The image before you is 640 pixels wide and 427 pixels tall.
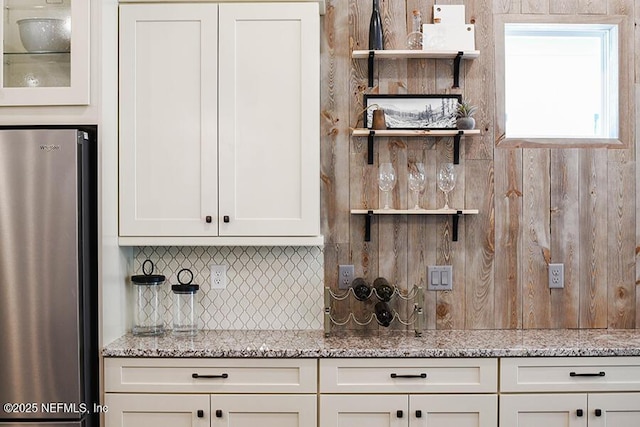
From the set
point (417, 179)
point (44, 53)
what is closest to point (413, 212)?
point (417, 179)

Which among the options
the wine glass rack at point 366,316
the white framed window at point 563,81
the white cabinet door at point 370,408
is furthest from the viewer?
the white framed window at point 563,81

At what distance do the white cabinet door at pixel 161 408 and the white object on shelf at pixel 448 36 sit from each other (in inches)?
73.4

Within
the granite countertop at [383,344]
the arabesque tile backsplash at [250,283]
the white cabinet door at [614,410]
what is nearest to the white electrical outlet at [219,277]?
the arabesque tile backsplash at [250,283]

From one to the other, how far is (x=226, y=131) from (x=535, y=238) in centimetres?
153

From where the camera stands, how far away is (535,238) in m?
3.00

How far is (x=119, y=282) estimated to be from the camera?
9.12 ft

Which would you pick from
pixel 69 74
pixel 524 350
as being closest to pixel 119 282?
pixel 69 74

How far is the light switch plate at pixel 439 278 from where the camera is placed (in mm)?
2984

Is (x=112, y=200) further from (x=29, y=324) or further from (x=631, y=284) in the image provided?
(x=631, y=284)

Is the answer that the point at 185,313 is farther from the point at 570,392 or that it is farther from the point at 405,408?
the point at 570,392

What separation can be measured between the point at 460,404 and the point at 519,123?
4.54 feet

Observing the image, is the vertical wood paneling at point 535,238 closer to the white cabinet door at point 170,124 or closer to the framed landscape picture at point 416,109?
the framed landscape picture at point 416,109

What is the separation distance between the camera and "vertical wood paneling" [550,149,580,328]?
300 cm

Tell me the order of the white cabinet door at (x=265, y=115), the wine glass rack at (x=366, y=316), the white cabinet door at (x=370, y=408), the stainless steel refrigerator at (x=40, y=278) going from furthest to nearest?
the wine glass rack at (x=366, y=316)
the white cabinet door at (x=265, y=115)
the white cabinet door at (x=370, y=408)
the stainless steel refrigerator at (x=40, y=278)
